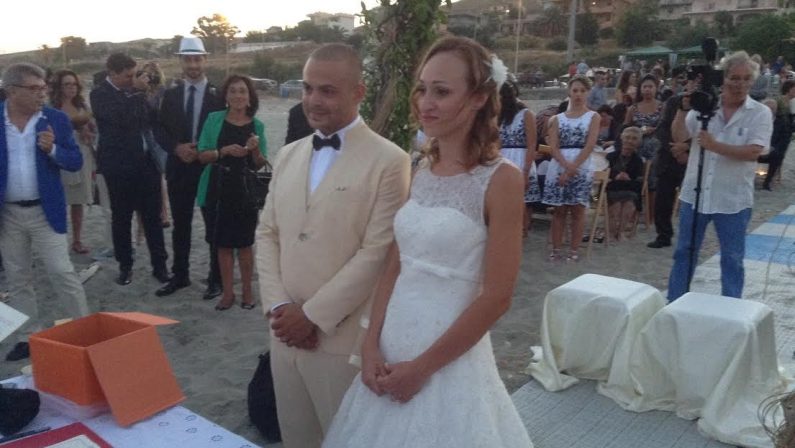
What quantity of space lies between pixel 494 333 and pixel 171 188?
122 inches

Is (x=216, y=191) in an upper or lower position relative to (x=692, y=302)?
upper

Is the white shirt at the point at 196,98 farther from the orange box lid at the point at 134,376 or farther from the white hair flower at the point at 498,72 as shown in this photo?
the white hair flower at the point at 498,72

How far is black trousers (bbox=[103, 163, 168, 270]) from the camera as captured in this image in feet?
18.7

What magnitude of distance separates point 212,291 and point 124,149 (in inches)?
57.4

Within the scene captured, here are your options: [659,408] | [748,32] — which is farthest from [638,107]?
[748,32]

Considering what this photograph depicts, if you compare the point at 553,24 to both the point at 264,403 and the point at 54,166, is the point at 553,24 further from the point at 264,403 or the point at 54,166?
the point at 264,403

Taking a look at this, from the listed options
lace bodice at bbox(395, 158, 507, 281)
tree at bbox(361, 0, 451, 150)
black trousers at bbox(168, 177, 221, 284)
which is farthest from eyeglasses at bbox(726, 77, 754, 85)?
black trousers at bbox(168, 177, 221, 284)

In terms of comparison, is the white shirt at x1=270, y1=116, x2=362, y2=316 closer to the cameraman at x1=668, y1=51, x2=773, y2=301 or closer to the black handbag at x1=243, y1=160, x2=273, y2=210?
the black handbag at x1=243, y1=160, x2=273, y2=210

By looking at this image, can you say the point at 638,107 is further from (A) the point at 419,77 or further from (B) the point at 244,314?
(A) the point at 419,77

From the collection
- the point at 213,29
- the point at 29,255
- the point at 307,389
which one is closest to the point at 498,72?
the point at 307,389

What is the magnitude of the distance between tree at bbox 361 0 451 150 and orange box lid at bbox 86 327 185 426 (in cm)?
263

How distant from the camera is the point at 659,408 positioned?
3.83 meters

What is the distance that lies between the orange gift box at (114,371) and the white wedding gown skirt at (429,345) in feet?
2.02

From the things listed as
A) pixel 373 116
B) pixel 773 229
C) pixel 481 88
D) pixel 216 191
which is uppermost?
pixel 481 88
